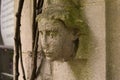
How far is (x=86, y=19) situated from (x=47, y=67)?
41 centimetres

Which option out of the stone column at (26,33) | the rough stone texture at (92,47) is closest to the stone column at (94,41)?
the rough stone texture at (92,47)

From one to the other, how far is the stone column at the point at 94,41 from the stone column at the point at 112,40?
17mm

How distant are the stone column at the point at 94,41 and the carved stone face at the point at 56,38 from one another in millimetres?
56

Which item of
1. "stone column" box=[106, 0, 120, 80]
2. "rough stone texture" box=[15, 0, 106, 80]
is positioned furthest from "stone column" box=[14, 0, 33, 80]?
"stone column" box=[106, 0, 120, 80]

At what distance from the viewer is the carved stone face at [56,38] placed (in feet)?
3.03

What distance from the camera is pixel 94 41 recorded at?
941 mm

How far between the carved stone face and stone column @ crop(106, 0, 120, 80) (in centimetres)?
12

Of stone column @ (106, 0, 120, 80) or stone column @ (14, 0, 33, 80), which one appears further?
stone column @ (14, 0, 33, 80)

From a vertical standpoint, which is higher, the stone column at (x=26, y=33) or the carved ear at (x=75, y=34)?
the carved ear at (x=75, y=34)

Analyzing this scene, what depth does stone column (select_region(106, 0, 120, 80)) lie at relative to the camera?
0.92 metres

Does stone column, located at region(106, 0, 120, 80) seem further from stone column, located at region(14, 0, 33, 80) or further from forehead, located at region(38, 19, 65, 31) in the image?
stone column, located at region(14, 0, 33, 80)

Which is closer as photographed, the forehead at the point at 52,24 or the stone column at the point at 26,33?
the forehead at the point at 52,24

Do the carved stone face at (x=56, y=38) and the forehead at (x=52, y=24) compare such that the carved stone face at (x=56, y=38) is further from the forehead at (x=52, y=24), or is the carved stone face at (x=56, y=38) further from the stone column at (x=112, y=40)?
the stone column at (x=112, y=40)

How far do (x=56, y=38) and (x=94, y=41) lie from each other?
0.40 ft
